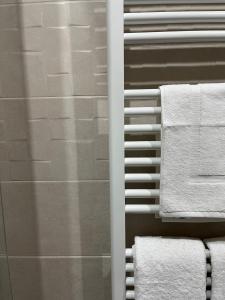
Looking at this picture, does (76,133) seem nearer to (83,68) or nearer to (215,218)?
(83,68)

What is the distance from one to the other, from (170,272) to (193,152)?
269 millimetres

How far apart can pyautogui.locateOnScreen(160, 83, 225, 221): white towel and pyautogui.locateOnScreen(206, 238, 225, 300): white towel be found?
0.07 m

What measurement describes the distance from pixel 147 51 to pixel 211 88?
0.18 m

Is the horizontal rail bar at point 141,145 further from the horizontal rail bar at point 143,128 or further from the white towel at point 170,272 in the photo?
the white towel at point 170,272

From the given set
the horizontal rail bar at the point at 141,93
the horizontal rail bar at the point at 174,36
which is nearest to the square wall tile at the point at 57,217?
the horizontal rail bar at the point at 141,93

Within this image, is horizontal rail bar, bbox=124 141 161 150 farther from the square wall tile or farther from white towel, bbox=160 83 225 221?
the square wall tile

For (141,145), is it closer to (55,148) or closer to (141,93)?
(141,93)

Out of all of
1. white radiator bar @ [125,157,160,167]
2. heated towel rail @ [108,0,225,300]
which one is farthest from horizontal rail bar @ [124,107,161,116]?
white radiator bar @ [125,157,160,167]

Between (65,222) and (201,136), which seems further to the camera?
(65,222)

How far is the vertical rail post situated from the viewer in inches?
27.2

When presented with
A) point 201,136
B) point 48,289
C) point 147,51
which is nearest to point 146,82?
point 147,51

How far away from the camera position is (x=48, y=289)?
2.97 ft

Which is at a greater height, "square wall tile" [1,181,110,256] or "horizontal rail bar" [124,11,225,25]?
"horizontal rail bar" [124,11,225,25]

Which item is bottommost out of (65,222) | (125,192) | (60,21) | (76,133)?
(65,222)
